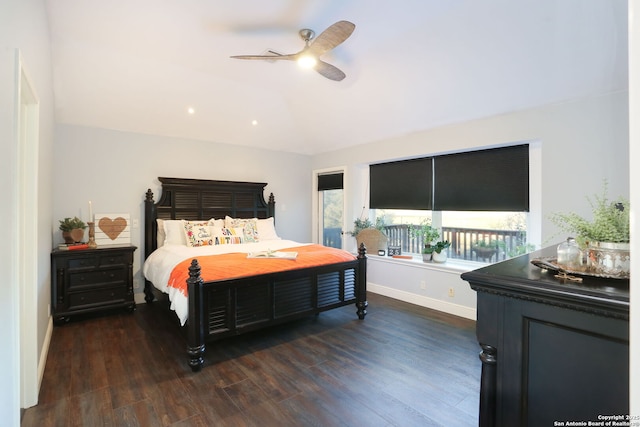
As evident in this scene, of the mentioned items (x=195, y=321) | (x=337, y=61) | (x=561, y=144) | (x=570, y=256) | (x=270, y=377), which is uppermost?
(x=337, y=61)

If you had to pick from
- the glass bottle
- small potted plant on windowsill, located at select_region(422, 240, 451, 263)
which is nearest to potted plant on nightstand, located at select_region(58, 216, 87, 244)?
small potted plant on windowsill, located at select_region(422, 240, 451, 263)

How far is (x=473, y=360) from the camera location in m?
2.68

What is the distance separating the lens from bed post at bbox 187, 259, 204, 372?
251 cm

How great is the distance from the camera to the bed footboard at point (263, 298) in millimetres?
2543

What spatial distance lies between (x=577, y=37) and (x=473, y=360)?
2748 millimetres

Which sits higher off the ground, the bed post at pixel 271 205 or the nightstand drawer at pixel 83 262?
the bed post at pixel 271 205

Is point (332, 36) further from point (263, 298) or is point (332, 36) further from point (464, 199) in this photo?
point (464, 199)

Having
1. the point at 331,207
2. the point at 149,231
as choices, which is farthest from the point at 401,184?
the point at 149,231

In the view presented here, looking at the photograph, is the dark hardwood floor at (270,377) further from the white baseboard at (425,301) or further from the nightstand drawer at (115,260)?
the nightstand drawer at (115,260)

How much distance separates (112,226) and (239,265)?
2273 millimetres

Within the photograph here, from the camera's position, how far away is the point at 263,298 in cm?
299

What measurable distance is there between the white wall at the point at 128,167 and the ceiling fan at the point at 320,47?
246cm

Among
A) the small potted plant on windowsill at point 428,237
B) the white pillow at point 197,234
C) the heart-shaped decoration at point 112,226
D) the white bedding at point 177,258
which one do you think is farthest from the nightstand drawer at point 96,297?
the small potted plant on windowsill at point 428,237

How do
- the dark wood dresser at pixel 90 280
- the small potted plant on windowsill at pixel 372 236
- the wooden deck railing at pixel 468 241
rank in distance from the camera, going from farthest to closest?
the small potted plant on windowsill at pixel 372 236 < the wooden deck railing at pixel 468 241 < the dark wood dresser at pixel 90 280
